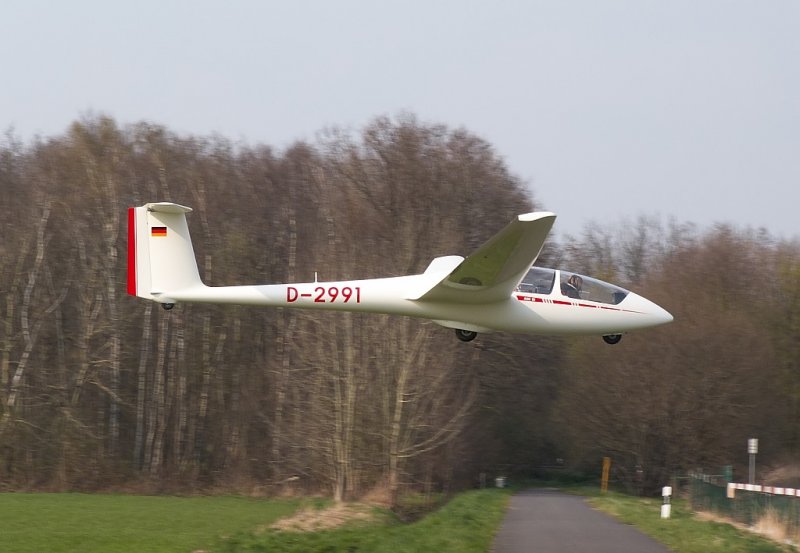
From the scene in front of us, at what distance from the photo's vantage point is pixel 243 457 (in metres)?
41.2

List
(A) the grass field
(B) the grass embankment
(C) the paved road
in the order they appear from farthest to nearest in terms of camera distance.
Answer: (B) the grass embankment < (A) the grass field < (C) the paved road

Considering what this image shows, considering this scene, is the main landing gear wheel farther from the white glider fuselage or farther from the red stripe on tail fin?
the red stripe on tail fin

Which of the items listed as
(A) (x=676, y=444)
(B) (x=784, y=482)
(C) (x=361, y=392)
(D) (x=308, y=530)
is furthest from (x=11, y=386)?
(B) (x=784, y=482)

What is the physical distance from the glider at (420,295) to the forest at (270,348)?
60.8ft

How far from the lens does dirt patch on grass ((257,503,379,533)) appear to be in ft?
81.1

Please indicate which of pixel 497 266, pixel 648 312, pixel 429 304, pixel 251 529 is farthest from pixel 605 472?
pixel 497 266

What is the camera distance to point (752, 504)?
77.5ft

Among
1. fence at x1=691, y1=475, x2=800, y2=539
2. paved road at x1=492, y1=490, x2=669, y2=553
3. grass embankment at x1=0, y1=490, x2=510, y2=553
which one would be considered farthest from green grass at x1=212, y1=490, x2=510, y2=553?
fence at x1=691, y1=475, x2=800, y2=539

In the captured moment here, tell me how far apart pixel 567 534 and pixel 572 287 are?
686 centimetres

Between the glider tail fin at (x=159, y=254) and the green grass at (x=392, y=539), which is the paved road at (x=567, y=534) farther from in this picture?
the glider tail fin at (x=159, y=254)

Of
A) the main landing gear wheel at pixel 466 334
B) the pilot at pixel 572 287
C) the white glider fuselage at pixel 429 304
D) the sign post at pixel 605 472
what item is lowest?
the sign post at pixel 605 472

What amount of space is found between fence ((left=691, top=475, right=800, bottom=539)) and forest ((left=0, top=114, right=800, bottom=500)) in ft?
30.6

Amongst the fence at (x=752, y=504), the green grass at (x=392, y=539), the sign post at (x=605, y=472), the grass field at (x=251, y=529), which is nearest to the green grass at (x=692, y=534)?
the grass field at (x=251, y=529)

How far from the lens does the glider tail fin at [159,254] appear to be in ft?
55.1
